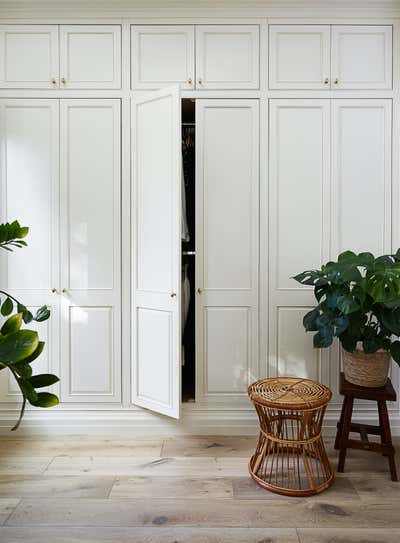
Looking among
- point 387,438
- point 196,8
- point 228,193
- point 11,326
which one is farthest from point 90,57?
point 387,438

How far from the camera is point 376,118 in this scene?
101 inches

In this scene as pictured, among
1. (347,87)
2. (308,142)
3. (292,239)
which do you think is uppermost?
(347,87)

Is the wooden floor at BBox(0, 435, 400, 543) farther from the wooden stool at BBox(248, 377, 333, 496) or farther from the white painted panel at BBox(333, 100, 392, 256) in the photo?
the white painted panel at BBox(333, 100, 392, 256)

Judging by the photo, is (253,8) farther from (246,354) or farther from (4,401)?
(4,401)

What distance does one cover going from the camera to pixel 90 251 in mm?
2604

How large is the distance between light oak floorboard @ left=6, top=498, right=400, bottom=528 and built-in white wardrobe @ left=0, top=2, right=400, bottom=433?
71cm

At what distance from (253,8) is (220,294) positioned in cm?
184

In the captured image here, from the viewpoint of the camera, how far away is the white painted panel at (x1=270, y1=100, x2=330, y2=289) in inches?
101

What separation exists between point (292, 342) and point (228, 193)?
3.51 ft

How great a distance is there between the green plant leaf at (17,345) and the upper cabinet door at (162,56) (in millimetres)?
1993

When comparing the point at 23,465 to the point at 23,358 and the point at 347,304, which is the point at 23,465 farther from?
the point at 347,304

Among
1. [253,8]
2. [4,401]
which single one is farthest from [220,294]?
[253,8]

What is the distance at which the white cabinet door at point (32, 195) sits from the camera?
8.46 ft

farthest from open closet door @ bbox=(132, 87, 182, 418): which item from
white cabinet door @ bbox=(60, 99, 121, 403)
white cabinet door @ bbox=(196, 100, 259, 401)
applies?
white cabinet door @ bbox=(196, 100, 259, 401)
